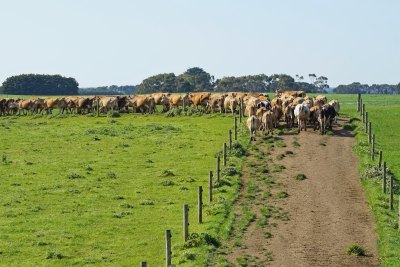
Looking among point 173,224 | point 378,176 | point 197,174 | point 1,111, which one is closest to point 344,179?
point 378,176

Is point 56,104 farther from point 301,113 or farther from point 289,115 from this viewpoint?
point 301,113

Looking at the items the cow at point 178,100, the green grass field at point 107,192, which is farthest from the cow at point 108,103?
the green grass field at point 107,192

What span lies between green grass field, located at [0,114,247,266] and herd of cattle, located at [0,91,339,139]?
3.26 m

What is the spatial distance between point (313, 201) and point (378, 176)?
20.5 feet

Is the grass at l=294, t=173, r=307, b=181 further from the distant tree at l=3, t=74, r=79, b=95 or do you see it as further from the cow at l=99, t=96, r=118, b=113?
the distant tree at l=3, t=74, r=79, b=95

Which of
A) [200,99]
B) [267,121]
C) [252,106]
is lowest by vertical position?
[267,121]

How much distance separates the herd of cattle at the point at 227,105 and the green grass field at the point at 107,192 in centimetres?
326

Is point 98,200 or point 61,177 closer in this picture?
point 98,200

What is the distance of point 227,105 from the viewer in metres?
66.8

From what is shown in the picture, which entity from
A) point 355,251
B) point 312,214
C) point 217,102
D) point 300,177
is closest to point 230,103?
point 217,102

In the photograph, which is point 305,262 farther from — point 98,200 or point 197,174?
point 197,174

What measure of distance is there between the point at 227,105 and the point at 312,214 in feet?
119

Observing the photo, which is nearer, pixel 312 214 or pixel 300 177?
pixel 312 214

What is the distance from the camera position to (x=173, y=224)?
2961cm
